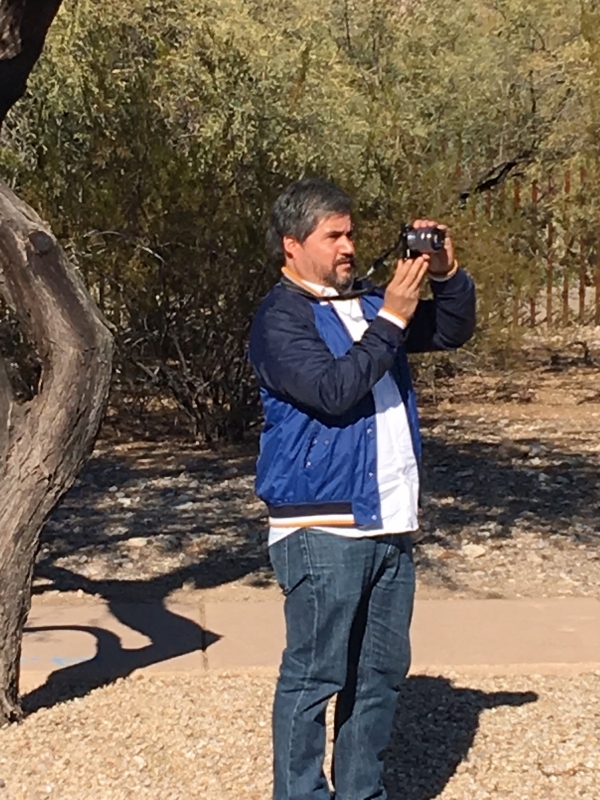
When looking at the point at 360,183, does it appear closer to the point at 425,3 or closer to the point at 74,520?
the point at 74,520

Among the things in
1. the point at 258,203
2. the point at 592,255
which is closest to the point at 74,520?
the point at 258,203

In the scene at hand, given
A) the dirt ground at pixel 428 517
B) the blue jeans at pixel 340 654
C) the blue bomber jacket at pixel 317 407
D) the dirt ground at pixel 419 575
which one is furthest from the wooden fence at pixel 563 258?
the blue bomber jacket at pixel 317 407

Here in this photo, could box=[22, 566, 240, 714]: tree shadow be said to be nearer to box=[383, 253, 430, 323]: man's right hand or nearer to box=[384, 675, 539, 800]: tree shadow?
box=[384, 675, 539, 800]: tree shadow

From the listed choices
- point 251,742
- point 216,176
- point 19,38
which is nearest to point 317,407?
point 251,742

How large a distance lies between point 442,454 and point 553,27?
1164 centimetres

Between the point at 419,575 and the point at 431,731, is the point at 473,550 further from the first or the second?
the point at 431,731

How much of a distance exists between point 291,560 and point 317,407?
421 mm

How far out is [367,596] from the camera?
355cm

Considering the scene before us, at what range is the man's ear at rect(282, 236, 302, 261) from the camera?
11.5ft

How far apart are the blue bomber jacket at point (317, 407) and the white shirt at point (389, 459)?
0.07 ft

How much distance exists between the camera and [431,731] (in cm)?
462

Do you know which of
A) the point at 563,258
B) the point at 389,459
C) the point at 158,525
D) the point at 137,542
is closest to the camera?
the point at 389,459

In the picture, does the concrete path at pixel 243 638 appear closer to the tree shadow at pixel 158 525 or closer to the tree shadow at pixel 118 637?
the tree shadow at pixel 118 637

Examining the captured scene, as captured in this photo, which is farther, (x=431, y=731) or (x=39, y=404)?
(x=431, y=731)
